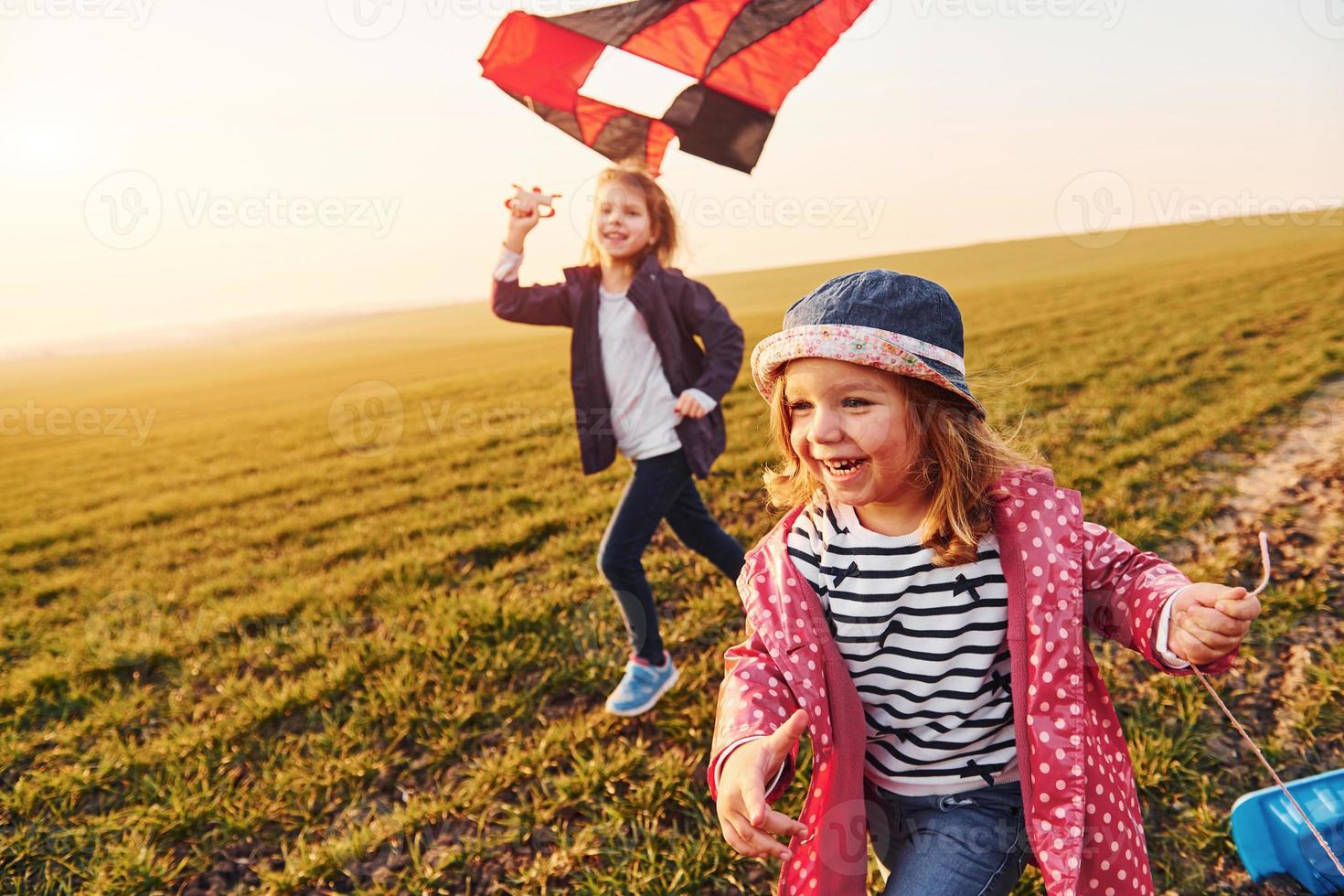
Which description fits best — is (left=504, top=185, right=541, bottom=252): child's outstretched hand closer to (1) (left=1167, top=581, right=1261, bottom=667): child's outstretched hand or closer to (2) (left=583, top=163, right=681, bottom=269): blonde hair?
(2) (left=583, top=163, right=681, bottom=269): blonde hair

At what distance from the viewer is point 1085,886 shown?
5.58 feet

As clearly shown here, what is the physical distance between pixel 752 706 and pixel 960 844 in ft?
1.86

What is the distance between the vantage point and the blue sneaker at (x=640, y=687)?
3.46 m

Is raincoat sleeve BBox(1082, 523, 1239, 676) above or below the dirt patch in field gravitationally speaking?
above

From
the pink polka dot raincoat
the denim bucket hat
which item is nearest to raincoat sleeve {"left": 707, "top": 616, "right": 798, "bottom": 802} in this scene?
the pink polka dot raincoat

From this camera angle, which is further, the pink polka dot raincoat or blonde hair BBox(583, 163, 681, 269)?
blonde hair BBox(583, 163, 681, 269)

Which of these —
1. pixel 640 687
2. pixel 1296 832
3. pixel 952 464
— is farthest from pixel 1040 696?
pixel 640 687

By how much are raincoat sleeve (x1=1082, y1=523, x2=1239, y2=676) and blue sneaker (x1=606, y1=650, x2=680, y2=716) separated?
2120 mm

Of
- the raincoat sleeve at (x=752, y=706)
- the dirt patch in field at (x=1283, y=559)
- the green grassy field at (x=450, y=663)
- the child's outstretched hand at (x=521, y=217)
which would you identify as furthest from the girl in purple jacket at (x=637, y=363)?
the dirt patch in field at (x=1283, y=559)

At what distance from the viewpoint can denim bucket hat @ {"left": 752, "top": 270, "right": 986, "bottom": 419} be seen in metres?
1.55

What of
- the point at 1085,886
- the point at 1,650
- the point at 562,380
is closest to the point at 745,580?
the point at 1085,886

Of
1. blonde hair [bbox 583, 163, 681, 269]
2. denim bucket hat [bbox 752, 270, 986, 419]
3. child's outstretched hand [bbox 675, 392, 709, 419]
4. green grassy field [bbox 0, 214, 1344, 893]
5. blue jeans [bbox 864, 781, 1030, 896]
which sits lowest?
green grassy field [bbox 0, 214, 1344, 893]

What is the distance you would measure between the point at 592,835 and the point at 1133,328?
529 inches

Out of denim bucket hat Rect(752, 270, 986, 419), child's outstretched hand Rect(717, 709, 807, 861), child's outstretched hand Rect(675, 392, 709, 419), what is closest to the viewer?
child's outstretched hand Rect(717, 709, 807, 861)
